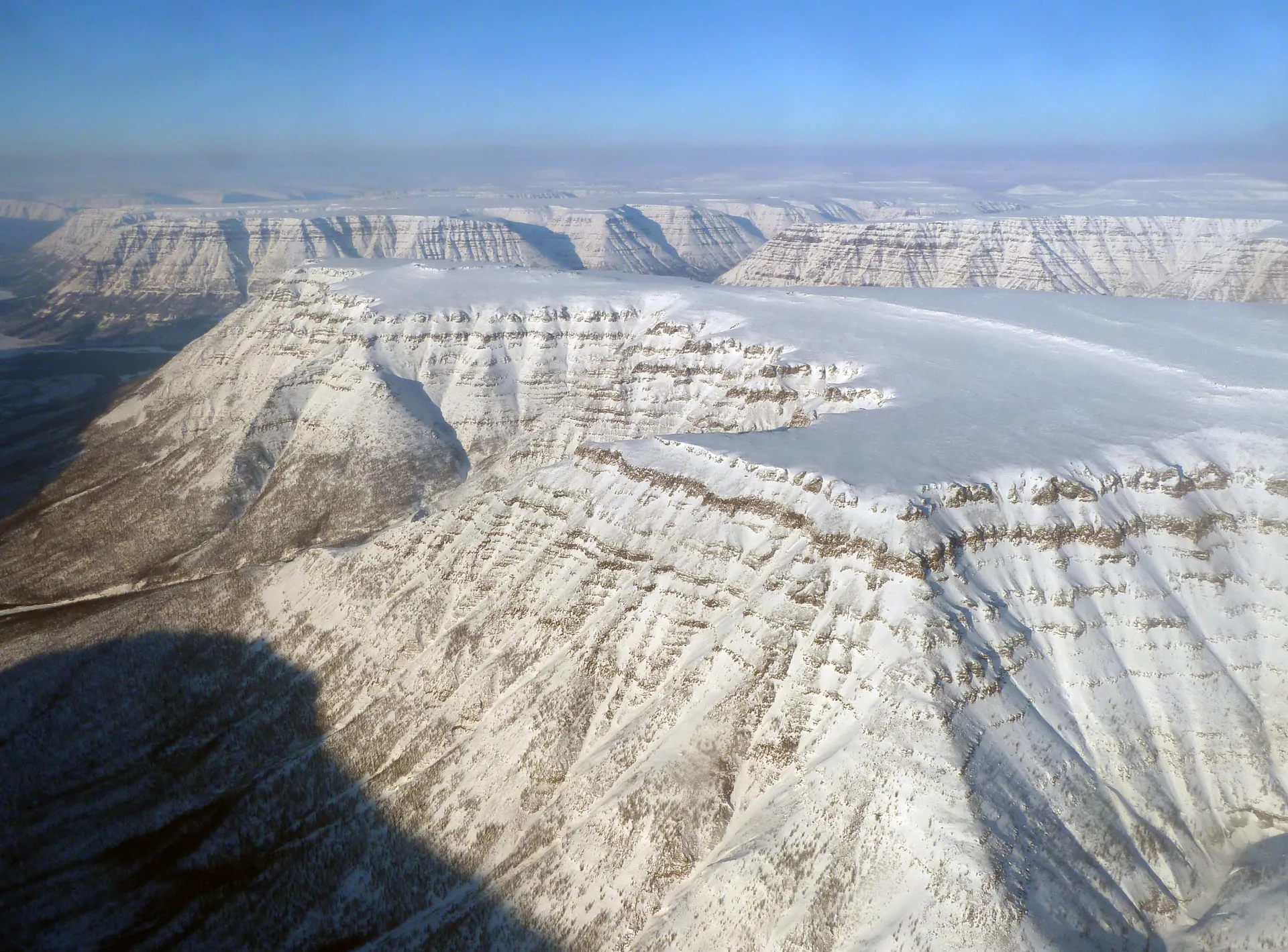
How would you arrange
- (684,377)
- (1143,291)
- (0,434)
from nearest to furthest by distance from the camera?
(684,377) → (0,434) → (1143,291)

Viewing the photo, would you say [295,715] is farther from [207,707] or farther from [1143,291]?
[1143,291]

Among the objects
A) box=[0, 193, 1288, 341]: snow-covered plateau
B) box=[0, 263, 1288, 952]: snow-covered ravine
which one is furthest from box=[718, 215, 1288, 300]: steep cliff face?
box=[0, 263, 1288, 952]: snow-covered ravine

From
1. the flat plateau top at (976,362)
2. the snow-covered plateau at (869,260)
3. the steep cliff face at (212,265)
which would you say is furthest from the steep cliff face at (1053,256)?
the steep cliff face at (212,265)

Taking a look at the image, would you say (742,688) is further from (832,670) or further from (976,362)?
(976,362)

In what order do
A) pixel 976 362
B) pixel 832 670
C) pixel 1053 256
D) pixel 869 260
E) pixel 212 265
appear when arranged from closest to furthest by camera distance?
pixel 832 670, pixel 976 362, pixel 1053 256, pixel 869 260, pixel 212 265

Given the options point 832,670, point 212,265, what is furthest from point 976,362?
point 212,265

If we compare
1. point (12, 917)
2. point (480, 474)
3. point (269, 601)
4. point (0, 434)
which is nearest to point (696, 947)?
point (12, 917)
